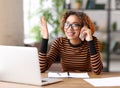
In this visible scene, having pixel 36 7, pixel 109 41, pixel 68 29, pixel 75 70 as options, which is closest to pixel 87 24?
pixel 68 29

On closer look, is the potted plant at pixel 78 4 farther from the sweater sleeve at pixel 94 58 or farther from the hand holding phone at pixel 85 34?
the sweater sleeve at pixel 94 58

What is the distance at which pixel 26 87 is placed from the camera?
1.94 meters

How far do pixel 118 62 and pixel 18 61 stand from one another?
391 centimetres

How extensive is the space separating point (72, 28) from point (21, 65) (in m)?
0.82

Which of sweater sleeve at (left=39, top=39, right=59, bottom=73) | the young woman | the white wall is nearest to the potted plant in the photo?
the white wall

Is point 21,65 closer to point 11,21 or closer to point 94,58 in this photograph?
point 94,58

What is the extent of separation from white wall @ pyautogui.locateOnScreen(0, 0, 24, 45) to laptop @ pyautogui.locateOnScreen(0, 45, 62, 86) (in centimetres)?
88

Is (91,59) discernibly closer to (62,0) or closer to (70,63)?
(70,63)

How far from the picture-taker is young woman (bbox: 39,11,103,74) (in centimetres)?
259

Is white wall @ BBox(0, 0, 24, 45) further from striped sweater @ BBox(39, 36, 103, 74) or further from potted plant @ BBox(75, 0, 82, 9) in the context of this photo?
potted plant @ BBox(75, 0, 82, 9)

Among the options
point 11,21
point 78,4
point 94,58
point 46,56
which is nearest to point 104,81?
point 94,58

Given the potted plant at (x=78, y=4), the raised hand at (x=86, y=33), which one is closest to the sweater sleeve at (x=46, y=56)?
the raised hand at (x=86, y=33)

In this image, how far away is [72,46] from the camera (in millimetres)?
2684

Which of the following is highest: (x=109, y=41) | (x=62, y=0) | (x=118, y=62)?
(x=62, y=0)
